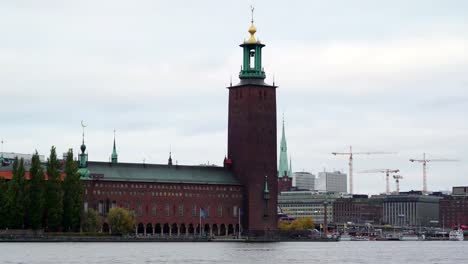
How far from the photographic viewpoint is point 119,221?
117m

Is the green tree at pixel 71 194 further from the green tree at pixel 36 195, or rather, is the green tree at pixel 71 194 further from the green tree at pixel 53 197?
the green tree at pixel 36 195

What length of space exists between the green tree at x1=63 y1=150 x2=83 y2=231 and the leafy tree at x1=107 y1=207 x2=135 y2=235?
813 cm

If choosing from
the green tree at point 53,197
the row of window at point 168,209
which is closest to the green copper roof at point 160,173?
the row of window at point 168,209

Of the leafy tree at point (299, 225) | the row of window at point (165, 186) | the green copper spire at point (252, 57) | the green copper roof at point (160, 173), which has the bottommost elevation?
the leafy tree at point (299, 225)

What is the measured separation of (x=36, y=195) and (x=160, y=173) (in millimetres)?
26805

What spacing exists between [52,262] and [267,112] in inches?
2645

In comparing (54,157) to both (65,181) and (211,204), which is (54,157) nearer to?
(65,181)

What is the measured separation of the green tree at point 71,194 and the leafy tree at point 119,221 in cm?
813

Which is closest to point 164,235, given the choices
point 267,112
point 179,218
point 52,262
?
point 179,218

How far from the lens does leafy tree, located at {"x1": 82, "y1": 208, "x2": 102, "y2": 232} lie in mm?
115375

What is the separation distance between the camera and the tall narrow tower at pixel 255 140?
131 m

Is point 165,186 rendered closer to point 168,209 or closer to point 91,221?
point 168,209

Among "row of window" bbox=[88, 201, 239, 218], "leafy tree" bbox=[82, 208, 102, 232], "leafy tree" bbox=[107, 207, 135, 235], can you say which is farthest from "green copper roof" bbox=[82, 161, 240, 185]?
"leafy tree" bbox=[82, 208, 102, 232]

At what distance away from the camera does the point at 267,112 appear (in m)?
132
